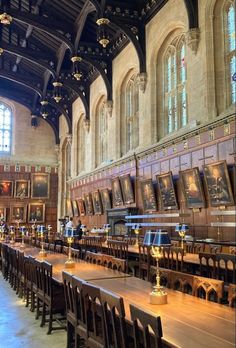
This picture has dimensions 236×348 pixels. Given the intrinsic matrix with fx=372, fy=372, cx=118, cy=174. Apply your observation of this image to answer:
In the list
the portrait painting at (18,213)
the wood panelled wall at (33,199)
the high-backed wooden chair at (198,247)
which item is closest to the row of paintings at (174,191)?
the high-backed wooden chair at (198,247)

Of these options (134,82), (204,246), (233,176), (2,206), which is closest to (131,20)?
(134,82)

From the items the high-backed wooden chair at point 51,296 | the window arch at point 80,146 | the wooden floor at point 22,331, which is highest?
the window arch at point 80,146

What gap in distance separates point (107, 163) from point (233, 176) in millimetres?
8210

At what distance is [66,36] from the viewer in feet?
48.8

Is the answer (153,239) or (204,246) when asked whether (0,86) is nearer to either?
(204,246)

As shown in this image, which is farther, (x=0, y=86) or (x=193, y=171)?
(x=0, y=86)

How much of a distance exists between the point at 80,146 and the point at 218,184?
44.0ft

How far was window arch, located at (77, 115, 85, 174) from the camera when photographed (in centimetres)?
2085

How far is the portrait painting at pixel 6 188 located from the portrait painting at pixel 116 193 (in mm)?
10956

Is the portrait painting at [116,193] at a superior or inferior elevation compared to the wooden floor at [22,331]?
superior

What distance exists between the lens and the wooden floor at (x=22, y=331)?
4652 mm

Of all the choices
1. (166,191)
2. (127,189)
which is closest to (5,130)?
(127,189)

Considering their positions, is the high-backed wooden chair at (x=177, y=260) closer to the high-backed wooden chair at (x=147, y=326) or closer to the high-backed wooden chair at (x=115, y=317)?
the high-backed wooden chair at (x=115, y=317)

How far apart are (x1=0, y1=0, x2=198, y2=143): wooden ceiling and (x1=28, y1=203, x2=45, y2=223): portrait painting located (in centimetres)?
605
